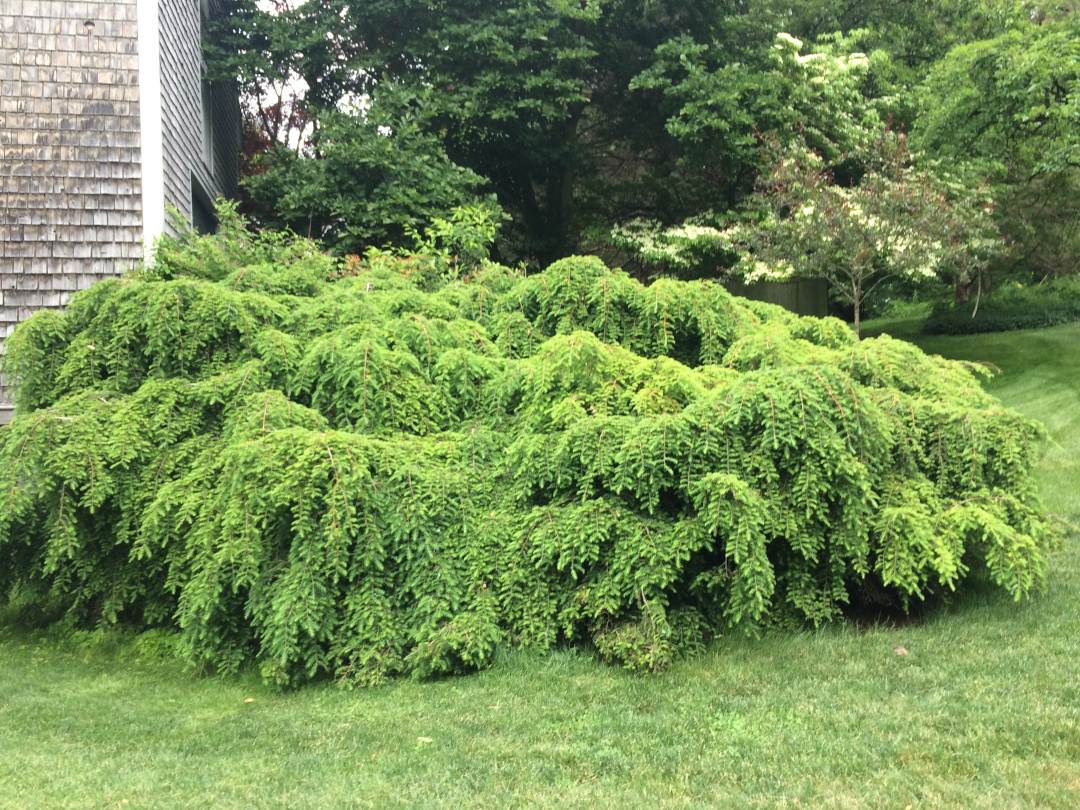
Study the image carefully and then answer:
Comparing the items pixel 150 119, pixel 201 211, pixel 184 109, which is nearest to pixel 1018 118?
pixel 184 109

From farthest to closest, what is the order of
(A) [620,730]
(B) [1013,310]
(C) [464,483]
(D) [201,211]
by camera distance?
(B) [1013,310] < (D) [201,211] < (C) [464,483] < (A) [620,730]

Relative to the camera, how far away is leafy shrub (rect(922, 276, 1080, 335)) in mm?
16406

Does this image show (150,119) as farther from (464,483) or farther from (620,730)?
(620,730)

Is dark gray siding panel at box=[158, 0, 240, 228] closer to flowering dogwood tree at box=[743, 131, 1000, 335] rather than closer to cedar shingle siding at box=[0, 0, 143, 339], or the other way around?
cedar shingle siding at box=[0, 0, 143, 339]

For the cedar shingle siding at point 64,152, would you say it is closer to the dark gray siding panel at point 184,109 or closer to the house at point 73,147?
the house at point 73,147

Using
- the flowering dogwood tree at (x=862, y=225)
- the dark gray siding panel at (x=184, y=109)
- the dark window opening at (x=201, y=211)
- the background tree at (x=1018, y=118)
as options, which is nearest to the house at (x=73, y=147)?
the dark gray siding panel at (x=184, y=109)

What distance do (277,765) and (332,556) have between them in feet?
3.25

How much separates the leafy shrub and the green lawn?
45.1ft

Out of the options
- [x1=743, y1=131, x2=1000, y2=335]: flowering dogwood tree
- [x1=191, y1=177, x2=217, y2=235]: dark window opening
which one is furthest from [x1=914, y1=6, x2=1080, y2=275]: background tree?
[x1=191, y1=177, x2=217, y2=235]: dark window opening

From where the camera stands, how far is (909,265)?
11.4 metres

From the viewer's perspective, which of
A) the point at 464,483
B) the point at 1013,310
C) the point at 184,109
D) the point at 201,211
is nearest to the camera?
the point at 464,483

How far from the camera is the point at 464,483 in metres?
4.31

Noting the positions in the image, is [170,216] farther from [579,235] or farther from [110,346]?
[579,235]

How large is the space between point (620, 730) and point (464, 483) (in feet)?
5.06
